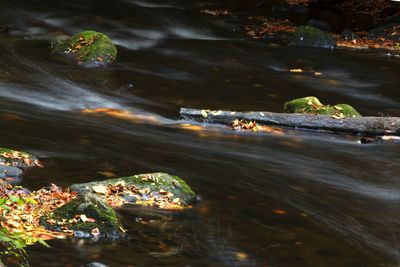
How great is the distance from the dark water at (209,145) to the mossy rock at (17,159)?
7.1 inches

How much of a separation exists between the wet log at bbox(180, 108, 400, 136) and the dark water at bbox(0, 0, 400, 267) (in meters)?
0.29

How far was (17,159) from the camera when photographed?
7656mm

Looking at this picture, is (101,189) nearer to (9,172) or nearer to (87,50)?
(9,172)

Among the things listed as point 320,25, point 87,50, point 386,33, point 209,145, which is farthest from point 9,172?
point 320,25

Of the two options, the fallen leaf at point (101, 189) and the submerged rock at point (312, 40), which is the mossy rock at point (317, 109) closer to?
the fallen leaf at point (101, 189)

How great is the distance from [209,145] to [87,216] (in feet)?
14.0

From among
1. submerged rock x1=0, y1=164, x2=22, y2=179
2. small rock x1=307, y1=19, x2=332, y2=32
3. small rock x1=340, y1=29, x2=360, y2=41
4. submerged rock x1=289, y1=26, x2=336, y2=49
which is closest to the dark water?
submerged rock x1=0, y1=164, x2=22, y2=179

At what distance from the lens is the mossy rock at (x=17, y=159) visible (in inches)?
299

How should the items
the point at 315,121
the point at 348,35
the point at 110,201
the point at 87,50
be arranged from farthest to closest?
the point at 348,35 < the point at 87,50 < the point at 315,121 < the point at 110,201

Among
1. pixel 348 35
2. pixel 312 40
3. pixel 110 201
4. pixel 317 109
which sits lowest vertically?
pixel 110 201

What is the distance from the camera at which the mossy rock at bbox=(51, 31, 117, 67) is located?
15.4 metres

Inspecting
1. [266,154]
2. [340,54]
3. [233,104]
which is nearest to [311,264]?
[266,154]

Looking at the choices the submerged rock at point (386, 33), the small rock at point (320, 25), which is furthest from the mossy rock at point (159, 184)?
the small rock at point (320, 25)

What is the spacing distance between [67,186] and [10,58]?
8.60 meters
